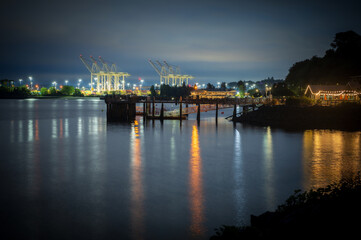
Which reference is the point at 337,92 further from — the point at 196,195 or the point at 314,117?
the point at 196,195

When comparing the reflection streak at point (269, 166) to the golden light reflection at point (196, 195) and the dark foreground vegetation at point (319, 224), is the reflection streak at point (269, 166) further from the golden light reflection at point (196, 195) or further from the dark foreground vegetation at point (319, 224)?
the dark foreground vegetation at point (319, 224)

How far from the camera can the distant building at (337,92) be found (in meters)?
55.5

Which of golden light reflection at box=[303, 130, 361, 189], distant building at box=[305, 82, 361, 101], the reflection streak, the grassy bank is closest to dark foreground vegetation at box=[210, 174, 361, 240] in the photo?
the reflection streak

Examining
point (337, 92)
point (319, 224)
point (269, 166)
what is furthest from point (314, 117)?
point (319, 224)

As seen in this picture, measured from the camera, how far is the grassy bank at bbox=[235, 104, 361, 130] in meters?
47.4

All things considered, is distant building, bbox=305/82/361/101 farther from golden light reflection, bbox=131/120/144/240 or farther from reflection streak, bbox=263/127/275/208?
golden light reflection, bbox=131/120/144/240

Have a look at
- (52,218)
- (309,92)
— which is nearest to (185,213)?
(52,218)

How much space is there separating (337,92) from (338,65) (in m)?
18.9

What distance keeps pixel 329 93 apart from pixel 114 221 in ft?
182

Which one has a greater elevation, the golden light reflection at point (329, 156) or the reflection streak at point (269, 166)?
the golden light reflection at point (329, 156)

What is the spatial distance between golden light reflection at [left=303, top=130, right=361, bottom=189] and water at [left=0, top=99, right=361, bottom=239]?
2.9 inches

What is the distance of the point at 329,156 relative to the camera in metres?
26.4

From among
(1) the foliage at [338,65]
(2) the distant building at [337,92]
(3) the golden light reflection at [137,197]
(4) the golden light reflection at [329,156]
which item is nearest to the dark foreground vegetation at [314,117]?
(4) the golden light reflection at [329,156]

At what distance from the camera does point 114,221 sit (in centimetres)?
1247
